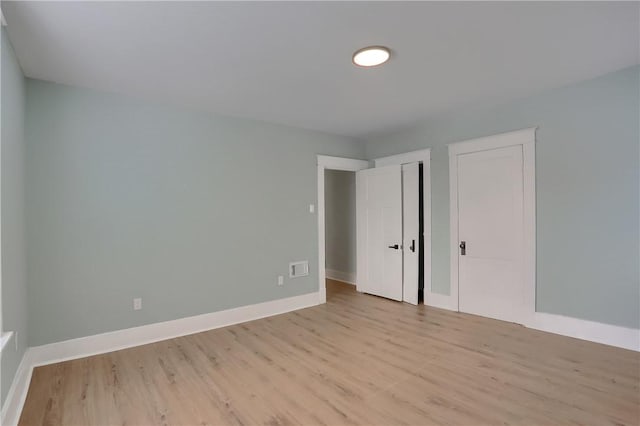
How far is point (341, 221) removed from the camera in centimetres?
633

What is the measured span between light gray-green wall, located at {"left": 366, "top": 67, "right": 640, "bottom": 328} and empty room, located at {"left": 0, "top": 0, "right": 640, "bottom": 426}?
19mm

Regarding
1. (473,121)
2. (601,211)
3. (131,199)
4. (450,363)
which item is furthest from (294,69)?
(601,211)

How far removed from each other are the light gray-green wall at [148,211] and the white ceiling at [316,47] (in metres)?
0.39

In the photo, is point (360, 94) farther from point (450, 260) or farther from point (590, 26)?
point (450, 260)

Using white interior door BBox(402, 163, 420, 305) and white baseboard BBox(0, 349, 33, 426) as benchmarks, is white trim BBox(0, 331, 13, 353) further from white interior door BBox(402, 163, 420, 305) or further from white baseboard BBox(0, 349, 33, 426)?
white interior door BBox(402, 163, 420, 305)

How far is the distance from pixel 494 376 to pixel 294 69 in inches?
122

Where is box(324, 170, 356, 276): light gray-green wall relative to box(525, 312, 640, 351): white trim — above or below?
above

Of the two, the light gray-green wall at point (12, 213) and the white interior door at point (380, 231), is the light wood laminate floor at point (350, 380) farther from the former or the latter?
the white interior door at point (380, 231)

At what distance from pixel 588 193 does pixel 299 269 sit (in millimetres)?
3511

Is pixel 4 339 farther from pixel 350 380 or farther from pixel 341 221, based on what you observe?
pixel 341 221

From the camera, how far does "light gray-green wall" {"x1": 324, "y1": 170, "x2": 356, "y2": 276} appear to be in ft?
20.0

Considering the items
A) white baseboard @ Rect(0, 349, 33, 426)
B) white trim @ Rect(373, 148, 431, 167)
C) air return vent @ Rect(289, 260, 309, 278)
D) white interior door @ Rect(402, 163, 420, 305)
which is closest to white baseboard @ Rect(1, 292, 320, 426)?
white baseboard @ Rect(0, 349, 33, 426)

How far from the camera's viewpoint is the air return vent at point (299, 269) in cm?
457

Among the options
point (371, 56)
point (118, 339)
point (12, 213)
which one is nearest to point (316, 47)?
point (371, 56)
